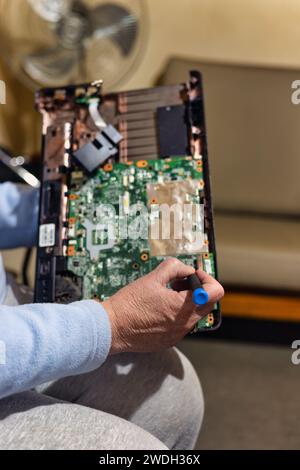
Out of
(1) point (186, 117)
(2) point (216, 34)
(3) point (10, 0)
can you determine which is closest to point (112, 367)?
(1) point (186, 117)

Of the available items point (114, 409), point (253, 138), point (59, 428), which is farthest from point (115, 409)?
point (253, 138)

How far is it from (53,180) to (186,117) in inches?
11.7

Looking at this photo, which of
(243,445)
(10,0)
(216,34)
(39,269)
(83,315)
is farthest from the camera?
(216,34)

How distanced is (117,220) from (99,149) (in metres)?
0.15

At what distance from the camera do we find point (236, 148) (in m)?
1.41

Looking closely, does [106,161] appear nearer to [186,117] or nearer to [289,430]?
[186,117]

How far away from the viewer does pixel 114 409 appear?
2.72 feet

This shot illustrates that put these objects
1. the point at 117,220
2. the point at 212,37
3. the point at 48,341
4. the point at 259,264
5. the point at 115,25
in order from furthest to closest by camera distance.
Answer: the point at 212,37 → the point at 115,25 → the point at 259,264 → the point at 117,220 → the point at 48,341

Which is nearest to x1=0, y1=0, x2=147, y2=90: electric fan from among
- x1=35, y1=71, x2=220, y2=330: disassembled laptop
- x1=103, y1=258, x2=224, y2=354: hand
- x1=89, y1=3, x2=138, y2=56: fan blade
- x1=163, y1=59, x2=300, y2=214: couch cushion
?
x1=89, y1=3, x2=138, y2=56: fan blade

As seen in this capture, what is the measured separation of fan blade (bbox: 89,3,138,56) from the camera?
1.34 m

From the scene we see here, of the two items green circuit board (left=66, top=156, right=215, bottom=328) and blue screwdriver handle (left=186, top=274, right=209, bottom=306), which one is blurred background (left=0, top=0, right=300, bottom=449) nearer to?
green circuit board (left=66, top=156, right=215, bottom=328)

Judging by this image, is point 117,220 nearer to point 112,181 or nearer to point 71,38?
point 112,181

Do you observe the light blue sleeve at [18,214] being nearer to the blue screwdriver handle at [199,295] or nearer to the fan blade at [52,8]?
A: the blue screwdriver handle at [199,295]

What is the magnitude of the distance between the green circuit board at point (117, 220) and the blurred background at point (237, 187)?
47 centimetres
